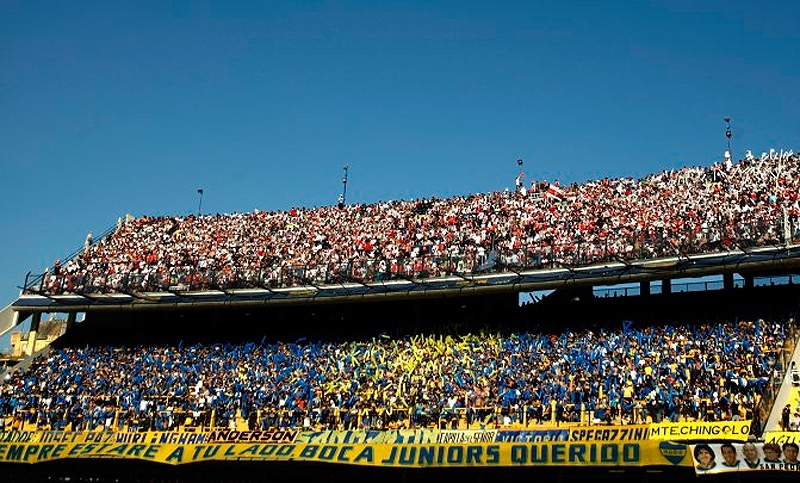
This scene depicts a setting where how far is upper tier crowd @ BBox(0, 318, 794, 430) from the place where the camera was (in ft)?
101

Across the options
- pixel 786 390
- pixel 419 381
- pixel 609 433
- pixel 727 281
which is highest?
pixel 727 281

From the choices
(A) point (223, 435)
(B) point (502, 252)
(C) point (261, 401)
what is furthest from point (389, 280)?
(A) point (223, 435)

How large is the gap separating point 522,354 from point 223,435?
12.3 metres

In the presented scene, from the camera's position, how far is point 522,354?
3681 centimetres

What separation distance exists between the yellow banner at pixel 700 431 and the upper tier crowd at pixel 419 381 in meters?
0.89

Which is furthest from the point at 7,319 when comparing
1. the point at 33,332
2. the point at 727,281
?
the point at 727,281

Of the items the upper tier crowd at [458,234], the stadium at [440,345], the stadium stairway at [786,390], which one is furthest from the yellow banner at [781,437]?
the upper tier crowd at [458,234]

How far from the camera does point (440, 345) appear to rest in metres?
39.7

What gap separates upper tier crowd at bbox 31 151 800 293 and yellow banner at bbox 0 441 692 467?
12207 mm

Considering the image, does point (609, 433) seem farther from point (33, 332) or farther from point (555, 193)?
point (33, 332)

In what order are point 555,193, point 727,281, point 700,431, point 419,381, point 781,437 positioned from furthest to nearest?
1. point 555,193
2. point 727,281
3. point 419,381
4. point 700,431
5. point 781,437

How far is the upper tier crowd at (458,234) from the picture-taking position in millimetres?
37375

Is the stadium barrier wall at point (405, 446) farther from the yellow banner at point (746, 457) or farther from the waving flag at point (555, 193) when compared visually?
the waving flag at point (555, 193)

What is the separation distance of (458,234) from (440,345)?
8114mm
